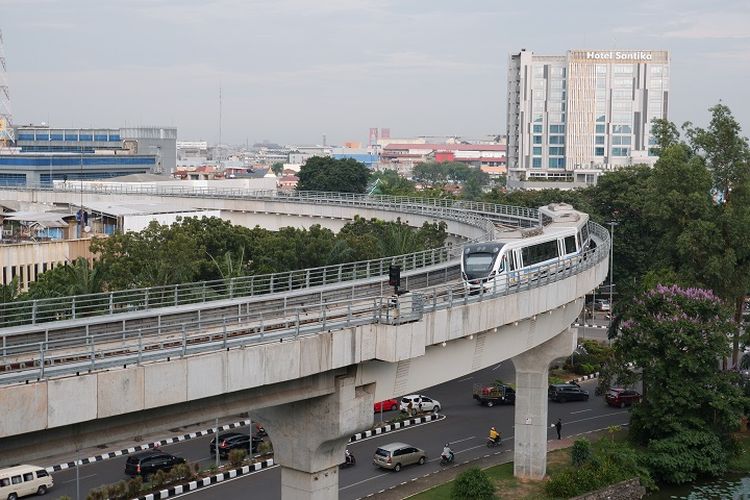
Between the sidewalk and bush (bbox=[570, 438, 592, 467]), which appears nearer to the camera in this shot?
the sidewalk

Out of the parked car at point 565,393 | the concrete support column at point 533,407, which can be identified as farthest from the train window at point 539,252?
the parked car at point 565,393

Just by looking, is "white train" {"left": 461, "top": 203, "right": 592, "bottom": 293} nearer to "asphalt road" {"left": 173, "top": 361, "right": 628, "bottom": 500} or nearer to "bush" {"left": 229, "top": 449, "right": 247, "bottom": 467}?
"asphalt road" {"left": 173, "top": 361, "right": 628, "bottom": 500}

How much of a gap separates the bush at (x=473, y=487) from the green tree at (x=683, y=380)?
8.76m

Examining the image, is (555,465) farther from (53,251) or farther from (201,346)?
(53,251)

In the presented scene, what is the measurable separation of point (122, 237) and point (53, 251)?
10.3 m

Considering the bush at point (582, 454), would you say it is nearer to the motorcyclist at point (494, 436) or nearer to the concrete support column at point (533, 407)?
the concrete support column at point (533, 407)

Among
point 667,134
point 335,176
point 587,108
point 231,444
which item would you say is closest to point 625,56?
point 587,108

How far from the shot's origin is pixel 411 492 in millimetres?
32094

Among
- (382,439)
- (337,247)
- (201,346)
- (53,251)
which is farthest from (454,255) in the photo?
(201,346)

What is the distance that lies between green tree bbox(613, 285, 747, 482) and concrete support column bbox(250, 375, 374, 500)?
56.1ft

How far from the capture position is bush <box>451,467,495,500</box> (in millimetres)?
30375

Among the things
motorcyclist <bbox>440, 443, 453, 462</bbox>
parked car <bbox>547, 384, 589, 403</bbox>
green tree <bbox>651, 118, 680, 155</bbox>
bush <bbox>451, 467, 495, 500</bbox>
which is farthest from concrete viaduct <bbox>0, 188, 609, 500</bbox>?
green tree <bbox>651, 118, 680, 155</bbox>

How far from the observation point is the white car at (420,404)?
42.6 meters

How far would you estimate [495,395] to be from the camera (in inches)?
1762
